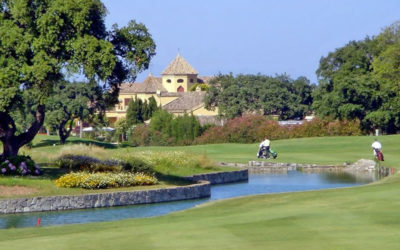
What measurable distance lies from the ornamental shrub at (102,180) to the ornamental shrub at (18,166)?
153 centimetres

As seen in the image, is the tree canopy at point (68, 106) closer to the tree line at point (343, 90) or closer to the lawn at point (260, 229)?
the tree line at point (343, 90)

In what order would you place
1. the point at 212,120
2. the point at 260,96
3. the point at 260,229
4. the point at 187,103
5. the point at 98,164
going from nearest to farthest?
the point at 260,229 → the point at 98,164 → the point at 260,96 → the point at 212,120 → the point at 187,103

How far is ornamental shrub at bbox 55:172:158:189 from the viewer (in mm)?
34778

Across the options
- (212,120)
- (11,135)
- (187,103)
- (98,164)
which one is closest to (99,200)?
(98,164)

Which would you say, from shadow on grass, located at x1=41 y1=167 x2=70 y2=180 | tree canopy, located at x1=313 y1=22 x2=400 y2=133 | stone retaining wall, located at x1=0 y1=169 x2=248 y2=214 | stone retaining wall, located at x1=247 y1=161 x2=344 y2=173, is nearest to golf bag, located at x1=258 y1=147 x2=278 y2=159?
stone retaining wall, located at x1=247 y1=161 x2=344 y2=173

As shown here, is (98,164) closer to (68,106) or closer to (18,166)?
(18,166)

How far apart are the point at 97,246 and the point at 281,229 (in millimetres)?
4355

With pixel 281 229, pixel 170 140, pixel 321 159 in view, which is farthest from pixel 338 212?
pixel 170 140

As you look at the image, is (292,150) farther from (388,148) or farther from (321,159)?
(321,159)

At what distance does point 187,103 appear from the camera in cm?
15638

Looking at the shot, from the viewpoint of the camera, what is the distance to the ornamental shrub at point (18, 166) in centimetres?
3544

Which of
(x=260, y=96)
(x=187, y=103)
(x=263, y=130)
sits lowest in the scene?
(x=263, y=130)

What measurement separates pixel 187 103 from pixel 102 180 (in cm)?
12085

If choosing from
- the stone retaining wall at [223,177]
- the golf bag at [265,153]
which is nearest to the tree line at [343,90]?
the golf bag at [265,153]
